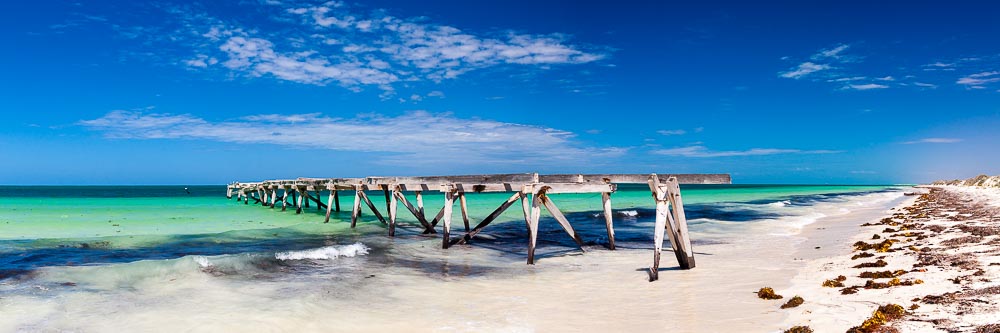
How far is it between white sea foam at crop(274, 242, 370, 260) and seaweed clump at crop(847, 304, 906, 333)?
10.3m

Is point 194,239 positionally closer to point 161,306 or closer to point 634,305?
point 161,306

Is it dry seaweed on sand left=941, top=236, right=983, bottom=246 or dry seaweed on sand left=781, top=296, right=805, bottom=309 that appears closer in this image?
dry seaweed on sand left=781, top=296, right=805, bottom=309

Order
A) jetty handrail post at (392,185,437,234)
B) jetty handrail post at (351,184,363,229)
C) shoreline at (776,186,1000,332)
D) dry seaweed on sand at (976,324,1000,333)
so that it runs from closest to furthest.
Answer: dry seaweed on sand at (976,324,1000,333) < shoreline at (776,186,1000,332) < jetty handrail post at (392,185,437,234) < jetty handrail post at (351,184,363,229)

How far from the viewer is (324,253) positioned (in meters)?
12.9

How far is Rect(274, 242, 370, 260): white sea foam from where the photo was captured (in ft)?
41.1

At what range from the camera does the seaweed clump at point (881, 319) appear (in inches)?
212

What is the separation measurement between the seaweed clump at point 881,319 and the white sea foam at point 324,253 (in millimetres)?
10345

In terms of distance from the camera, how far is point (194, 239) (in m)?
17.9

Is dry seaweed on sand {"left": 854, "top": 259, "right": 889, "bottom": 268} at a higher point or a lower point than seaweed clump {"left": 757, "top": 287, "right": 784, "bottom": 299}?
higher

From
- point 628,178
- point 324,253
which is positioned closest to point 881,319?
point 628,178

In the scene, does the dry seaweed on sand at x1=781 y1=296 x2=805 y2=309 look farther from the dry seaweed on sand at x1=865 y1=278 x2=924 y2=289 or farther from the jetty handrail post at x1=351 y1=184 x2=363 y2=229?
the jetty handrail post at x1=351 y1=184 x2=363 y2=229

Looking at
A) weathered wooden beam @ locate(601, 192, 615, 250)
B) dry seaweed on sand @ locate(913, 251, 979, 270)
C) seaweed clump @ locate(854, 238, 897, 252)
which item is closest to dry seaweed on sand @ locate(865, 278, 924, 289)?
dry seaweed on sand @ locate(913, 251, 979, 270)

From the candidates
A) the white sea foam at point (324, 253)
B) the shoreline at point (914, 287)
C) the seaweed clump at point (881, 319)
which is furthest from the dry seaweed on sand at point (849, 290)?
the white sea foam at point (324, 253)

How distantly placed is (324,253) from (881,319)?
426 inches
